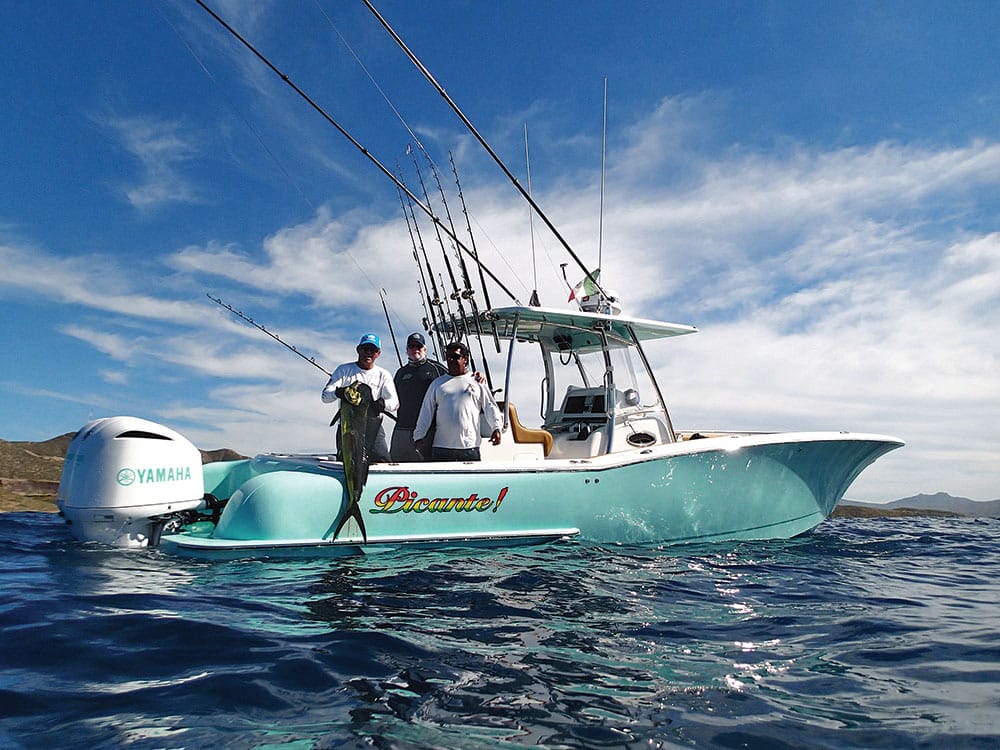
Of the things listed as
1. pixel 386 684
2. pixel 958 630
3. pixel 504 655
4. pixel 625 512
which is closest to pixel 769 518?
pixel 625 512

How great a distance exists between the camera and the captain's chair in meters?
7.37

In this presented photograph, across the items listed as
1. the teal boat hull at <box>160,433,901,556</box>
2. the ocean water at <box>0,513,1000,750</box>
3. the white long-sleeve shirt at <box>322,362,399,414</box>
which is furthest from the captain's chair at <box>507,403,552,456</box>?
the ocean water at <box>0,513,1000,750</box>

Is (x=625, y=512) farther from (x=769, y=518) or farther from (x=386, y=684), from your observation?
(x=386, y=684)

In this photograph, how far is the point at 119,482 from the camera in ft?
16.2

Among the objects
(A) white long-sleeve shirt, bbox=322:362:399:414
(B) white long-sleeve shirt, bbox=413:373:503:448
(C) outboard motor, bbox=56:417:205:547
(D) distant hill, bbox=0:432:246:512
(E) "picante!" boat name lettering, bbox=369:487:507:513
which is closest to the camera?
(C) outboard motor, bbox=56:417:205:547

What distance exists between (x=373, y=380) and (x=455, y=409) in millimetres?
885

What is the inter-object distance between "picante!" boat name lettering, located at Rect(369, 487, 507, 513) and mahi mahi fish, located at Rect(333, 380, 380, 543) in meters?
0.20

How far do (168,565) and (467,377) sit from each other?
3107 millimetres

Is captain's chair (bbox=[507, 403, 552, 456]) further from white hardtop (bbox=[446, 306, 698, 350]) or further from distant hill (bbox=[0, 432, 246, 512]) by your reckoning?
distant hill (bbox=[0, 432, 246, 512])

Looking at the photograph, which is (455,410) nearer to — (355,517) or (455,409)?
(455,409)

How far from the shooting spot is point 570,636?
10.7ft

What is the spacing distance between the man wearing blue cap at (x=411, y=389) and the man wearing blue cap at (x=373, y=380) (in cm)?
83

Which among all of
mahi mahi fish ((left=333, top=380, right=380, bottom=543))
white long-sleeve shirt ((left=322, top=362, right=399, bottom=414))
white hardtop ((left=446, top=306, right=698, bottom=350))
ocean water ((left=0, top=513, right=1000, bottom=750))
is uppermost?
white hardtop ((left=446, top=306, right=698, bottom=350))

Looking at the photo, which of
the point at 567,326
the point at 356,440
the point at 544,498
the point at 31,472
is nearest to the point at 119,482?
the point at 356,440
